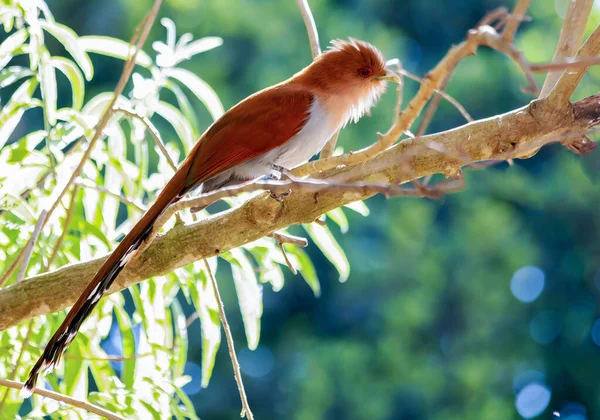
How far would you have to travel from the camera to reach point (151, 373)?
187 centimetres

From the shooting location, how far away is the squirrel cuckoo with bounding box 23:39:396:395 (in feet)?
5.27

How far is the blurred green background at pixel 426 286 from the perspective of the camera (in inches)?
219

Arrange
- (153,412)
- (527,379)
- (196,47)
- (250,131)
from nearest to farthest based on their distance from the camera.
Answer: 1. (153,412)
2. (250,131)
3. (196,47)
4. (527,379)

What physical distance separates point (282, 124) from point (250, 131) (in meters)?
0.07

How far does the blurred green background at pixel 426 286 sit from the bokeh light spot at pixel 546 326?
0.01m

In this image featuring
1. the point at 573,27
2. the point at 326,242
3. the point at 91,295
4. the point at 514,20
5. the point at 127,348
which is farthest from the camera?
the point at 326,242

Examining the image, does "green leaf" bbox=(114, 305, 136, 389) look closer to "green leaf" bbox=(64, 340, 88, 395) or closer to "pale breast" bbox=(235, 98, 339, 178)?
"green leaf" bbox=(64, 340, 88, 395)

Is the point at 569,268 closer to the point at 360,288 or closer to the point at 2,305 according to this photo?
the point at 360,288

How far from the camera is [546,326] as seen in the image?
6.03 meters

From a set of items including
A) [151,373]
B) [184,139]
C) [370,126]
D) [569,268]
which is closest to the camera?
[151,373]

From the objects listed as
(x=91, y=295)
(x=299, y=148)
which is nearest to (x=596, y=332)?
(x=299, y=148)

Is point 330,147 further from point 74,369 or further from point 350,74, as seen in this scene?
point 74,369

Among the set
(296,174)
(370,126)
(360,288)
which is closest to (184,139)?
(296,174)

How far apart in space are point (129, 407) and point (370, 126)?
4168 millimetres
